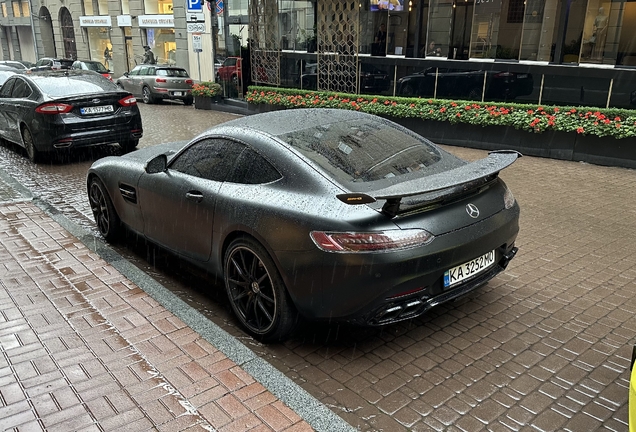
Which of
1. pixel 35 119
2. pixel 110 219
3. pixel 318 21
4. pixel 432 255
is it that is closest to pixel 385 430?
pixel 432 255

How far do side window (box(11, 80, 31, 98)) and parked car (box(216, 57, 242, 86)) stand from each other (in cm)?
922

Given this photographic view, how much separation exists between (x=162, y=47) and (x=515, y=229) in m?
28.6

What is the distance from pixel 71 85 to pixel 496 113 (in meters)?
8.31

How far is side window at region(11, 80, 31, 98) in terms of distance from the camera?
9922 millimetres

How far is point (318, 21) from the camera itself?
15.1m

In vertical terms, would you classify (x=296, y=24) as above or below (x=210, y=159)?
above

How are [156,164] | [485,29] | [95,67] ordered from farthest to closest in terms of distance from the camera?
1. [95,67]
2. [485,29]
3. [156,164]

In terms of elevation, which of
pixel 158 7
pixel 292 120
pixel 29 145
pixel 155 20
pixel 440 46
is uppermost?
pixel 158 7

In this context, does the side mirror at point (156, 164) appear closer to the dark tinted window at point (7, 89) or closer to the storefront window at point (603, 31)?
the dark tinted window at point (7, 89)

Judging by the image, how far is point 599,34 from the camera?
35.4 feet

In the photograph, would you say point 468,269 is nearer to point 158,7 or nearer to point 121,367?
point 121,367

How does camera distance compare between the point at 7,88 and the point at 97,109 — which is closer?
the point at 97,109

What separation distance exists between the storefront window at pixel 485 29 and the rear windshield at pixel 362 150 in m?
8.94

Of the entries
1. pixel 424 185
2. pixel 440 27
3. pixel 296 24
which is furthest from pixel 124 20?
pixel 424 185
